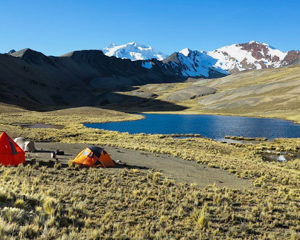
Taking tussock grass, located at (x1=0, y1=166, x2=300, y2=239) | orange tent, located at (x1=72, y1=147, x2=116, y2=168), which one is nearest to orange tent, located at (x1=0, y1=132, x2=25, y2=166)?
tussock grass, located at (x1=0, y1=166, x2=300, y2=239)

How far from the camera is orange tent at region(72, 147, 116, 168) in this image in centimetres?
2012

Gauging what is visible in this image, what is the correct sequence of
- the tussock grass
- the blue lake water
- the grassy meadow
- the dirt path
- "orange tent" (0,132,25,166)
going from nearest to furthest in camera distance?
the tussock grass < the grassy meadow < "orange tent" (0,132,25,166) < the dirt path < the blue lake water

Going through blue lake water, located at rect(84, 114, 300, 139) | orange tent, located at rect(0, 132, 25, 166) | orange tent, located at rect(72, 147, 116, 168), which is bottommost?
blue lake water, located at rect(84, 114, 300, 139)

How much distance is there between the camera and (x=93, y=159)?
66.5 feet

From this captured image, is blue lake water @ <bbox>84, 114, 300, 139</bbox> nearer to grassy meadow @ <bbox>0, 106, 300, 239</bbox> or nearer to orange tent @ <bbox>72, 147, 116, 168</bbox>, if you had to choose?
orange tent @ <bbox>72, 147, 116, 168</bbox>

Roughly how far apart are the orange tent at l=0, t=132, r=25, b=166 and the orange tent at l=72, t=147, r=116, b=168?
4182 millimetres

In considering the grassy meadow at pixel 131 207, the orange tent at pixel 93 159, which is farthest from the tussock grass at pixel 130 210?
the orange tent at pixel 93 159

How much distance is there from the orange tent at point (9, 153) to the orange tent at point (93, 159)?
418 cm

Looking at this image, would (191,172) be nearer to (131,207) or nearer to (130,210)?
(131,207)

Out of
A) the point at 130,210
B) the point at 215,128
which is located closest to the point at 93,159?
the point at 130,210

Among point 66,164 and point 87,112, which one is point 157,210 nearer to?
point 66,164

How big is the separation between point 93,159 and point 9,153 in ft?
21.2

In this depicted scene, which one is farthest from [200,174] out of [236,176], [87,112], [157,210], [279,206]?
[87,112]

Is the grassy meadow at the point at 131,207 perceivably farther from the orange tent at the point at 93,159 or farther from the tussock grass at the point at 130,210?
the orange tent at the point at 93,159
